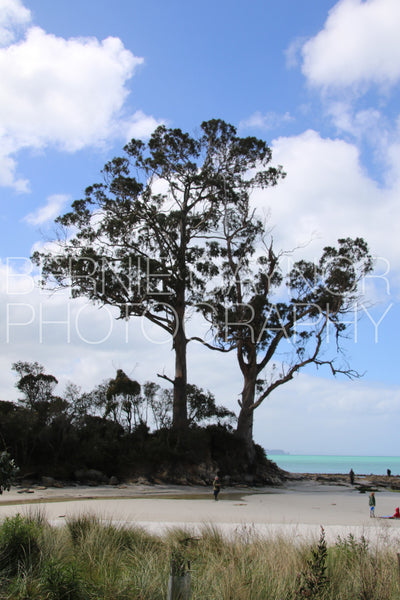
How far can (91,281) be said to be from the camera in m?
29.3

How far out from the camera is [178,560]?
5.09 meters

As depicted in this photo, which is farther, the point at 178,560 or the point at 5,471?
the point at 5,471

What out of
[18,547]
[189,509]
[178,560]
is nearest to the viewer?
[178,560]

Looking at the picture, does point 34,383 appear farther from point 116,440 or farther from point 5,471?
point 5,471

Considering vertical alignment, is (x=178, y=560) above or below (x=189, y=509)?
above

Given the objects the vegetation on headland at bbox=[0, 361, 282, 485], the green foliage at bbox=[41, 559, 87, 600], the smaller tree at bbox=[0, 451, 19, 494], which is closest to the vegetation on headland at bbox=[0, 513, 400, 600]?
the green foliage at bbox=[41, 559, 87, 600]

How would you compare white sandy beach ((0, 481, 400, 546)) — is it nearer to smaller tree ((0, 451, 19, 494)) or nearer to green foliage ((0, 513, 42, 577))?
green foliage ((0, 513, 42, 577))

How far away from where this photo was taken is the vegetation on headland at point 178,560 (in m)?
5.30

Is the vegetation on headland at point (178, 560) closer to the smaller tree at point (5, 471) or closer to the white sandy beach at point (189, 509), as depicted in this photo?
the smaller tree at point (5, 471)

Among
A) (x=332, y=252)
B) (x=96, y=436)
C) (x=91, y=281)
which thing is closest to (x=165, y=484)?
(x=96, y=436)

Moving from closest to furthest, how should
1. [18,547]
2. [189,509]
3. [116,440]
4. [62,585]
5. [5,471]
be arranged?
[62,585], [18,547], [5,471], [189,509], [116,440]

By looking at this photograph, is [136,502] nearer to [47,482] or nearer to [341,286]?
[47,482]

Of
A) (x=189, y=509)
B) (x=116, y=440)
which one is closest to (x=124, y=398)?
(x=116, y=440)

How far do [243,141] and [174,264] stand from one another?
927 centimetres
